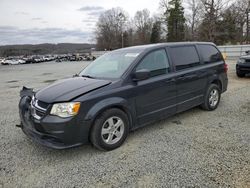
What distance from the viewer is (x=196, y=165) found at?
10.1ft

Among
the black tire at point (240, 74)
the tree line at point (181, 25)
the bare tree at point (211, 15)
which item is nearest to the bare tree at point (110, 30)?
the tree line at point (181, 25)

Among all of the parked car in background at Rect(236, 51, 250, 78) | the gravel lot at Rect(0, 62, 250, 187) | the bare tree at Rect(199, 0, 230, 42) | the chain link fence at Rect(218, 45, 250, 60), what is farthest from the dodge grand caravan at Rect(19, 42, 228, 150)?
the bare tree at Rect(199, 0, 230, 42)

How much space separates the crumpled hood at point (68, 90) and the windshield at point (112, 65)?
1.11ft

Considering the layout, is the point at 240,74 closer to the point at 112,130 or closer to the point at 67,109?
the point at 112,130

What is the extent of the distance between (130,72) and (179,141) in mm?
1416

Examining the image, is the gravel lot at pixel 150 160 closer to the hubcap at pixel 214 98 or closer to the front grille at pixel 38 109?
the front grille at pixel 38 109

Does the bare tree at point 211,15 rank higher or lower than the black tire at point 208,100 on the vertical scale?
higher

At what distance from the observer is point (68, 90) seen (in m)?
3.50

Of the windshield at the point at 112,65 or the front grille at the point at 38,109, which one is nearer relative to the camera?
the front grille at the point at 38,109

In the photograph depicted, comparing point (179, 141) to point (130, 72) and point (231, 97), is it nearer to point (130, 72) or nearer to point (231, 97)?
point (130, 72)

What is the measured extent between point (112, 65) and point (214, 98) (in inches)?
108

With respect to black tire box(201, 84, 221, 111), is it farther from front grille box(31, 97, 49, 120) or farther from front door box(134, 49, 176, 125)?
front grille box(31, 97, 49, 120)

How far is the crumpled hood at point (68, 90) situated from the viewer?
131 inches

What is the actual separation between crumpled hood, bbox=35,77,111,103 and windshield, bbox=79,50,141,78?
0.34 metres
